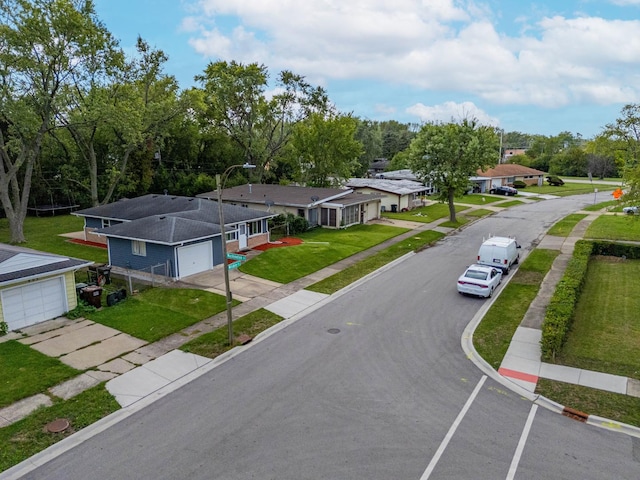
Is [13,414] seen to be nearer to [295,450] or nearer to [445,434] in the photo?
[295,450]

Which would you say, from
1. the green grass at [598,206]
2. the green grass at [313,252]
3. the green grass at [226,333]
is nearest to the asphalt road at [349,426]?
the green grass at [226,333]

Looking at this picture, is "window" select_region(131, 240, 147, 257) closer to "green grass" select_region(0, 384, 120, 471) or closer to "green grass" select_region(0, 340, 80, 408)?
"green grass" select_region(0, 340, 80, 408)

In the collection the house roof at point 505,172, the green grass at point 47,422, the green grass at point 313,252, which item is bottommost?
the green grass at point 47,422

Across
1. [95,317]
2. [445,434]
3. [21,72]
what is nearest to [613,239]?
[445,434]

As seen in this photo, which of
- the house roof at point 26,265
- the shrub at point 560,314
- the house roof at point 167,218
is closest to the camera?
the shrub at point 560,314

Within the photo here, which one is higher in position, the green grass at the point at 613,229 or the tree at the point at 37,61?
the tree at the point at 37,61

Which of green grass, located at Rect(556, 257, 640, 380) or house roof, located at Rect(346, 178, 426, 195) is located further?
house roof, located at Rect(346, 178, 426, 195)

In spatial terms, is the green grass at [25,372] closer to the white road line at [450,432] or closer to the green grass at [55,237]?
the white road line at [450,432]

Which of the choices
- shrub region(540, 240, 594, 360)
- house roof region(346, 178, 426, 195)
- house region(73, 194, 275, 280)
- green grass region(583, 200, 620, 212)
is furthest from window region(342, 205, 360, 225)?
green grass region(583, 200, 620, 212)
